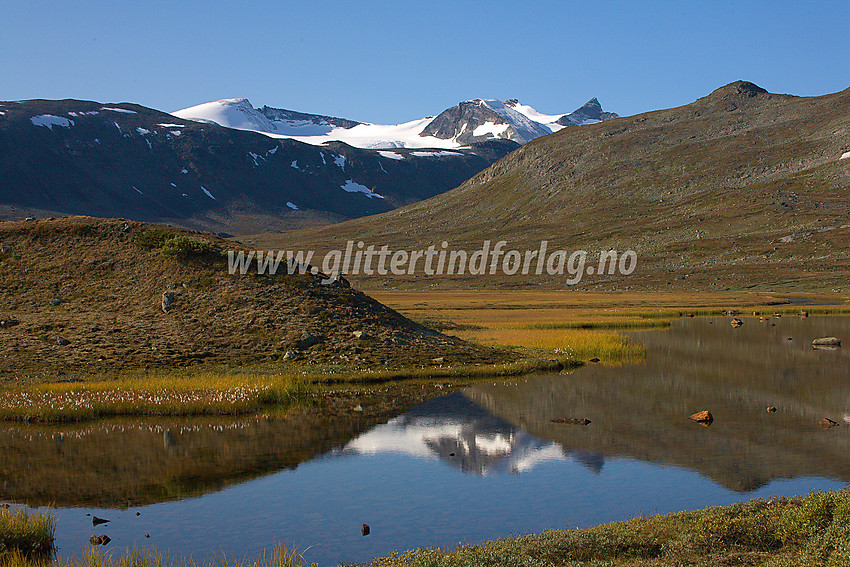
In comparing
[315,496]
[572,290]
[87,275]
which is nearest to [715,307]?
[572,290]

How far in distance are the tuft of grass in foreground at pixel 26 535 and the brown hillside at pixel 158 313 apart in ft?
76.9

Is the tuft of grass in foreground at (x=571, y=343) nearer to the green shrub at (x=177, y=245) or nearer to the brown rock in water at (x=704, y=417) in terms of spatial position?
the brown rock in water at (x=704, y=417)

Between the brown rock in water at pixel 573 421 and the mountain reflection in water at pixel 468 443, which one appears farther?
the brown rock in water at pixel 573 421

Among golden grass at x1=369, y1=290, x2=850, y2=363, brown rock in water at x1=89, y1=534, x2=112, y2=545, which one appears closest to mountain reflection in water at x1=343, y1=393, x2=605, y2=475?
brown rock in water at x1=89, y1=534, x2=112, y2=545

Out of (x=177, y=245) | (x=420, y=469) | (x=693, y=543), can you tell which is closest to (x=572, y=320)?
(x=177, y=245)

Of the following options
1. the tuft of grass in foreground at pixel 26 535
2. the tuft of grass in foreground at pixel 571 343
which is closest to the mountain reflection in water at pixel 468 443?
the tuft of grass in foreground at pixel 26 535

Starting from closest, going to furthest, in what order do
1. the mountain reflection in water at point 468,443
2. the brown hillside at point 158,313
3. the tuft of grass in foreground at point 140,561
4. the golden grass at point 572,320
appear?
the tuft of grass in foreground at point 140,561 → the mountain reflection in water at point 468,443 → the brown hillside at point 158,313 → the golden grass at point 572,320

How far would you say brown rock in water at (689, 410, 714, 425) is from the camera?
31.5 metres

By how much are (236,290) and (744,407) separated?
31.4 metres

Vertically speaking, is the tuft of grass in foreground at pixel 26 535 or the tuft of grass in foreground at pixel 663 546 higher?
the tuft of grass in foreground at pixel 663 546

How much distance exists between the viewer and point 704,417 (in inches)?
Answer: 1246

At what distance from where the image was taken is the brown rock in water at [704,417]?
31484 mm

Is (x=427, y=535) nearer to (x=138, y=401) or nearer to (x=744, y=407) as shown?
(x=138, y=401)

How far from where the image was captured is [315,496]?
843 inches
